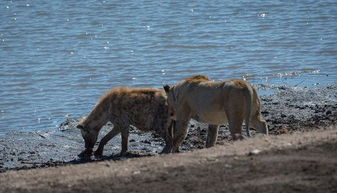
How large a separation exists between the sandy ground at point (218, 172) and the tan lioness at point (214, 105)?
96 cm

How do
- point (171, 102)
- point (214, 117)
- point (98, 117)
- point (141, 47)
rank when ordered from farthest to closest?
point (141, 47)
point (98, 117)
point (171, 102)
point (214, 117)

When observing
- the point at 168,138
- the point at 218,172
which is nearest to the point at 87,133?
the point at 168,138

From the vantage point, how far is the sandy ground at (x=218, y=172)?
9.27m

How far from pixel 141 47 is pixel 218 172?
14723 mm

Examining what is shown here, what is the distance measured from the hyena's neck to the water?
1.91 metres

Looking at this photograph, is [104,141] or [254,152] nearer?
[254,152]

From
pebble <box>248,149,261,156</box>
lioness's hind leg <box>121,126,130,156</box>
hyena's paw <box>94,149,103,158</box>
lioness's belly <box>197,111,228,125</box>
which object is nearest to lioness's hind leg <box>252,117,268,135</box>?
lioness's belly <box>197,111,228,125</box>

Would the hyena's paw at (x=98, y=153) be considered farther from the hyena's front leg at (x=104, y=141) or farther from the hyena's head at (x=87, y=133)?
the hyena's head at (x=87, y=133)

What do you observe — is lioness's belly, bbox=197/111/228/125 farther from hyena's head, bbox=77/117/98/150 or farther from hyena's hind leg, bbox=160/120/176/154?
hyena's head, bbox=77/117/98/150

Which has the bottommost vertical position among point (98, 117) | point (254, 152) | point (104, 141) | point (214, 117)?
point (104, 141)

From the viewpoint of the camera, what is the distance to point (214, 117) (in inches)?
496

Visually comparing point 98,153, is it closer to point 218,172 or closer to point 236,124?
point 236,124

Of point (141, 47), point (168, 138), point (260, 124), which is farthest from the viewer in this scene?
point (141, 47)

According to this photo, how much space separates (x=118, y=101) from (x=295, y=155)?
4.48 meters
